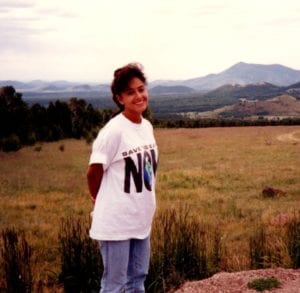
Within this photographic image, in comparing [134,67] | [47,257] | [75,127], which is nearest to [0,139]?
[75,127]

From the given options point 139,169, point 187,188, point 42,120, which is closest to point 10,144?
point 42,120

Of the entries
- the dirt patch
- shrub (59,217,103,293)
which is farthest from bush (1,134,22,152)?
the dirt patch

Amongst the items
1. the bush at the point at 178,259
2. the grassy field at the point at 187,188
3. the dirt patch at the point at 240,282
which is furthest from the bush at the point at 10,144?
the dirt patch at the point at 240,282

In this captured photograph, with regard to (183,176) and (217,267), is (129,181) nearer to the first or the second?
(217,267)

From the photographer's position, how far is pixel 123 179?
337cm

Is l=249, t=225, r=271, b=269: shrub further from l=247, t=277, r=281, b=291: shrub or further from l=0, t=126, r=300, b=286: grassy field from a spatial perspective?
l=247, t=277, r=281, b=291: shrub

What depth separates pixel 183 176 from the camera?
2123cm

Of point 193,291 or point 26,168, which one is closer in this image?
point 193,291

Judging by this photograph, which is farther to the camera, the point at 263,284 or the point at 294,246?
the point at 294,246

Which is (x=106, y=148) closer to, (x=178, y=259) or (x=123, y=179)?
(x=123, y=179)

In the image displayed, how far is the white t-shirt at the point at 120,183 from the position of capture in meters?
3.36

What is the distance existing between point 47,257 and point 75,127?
39448 mm

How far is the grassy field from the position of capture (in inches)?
406

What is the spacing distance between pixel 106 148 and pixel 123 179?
0.24 meters
